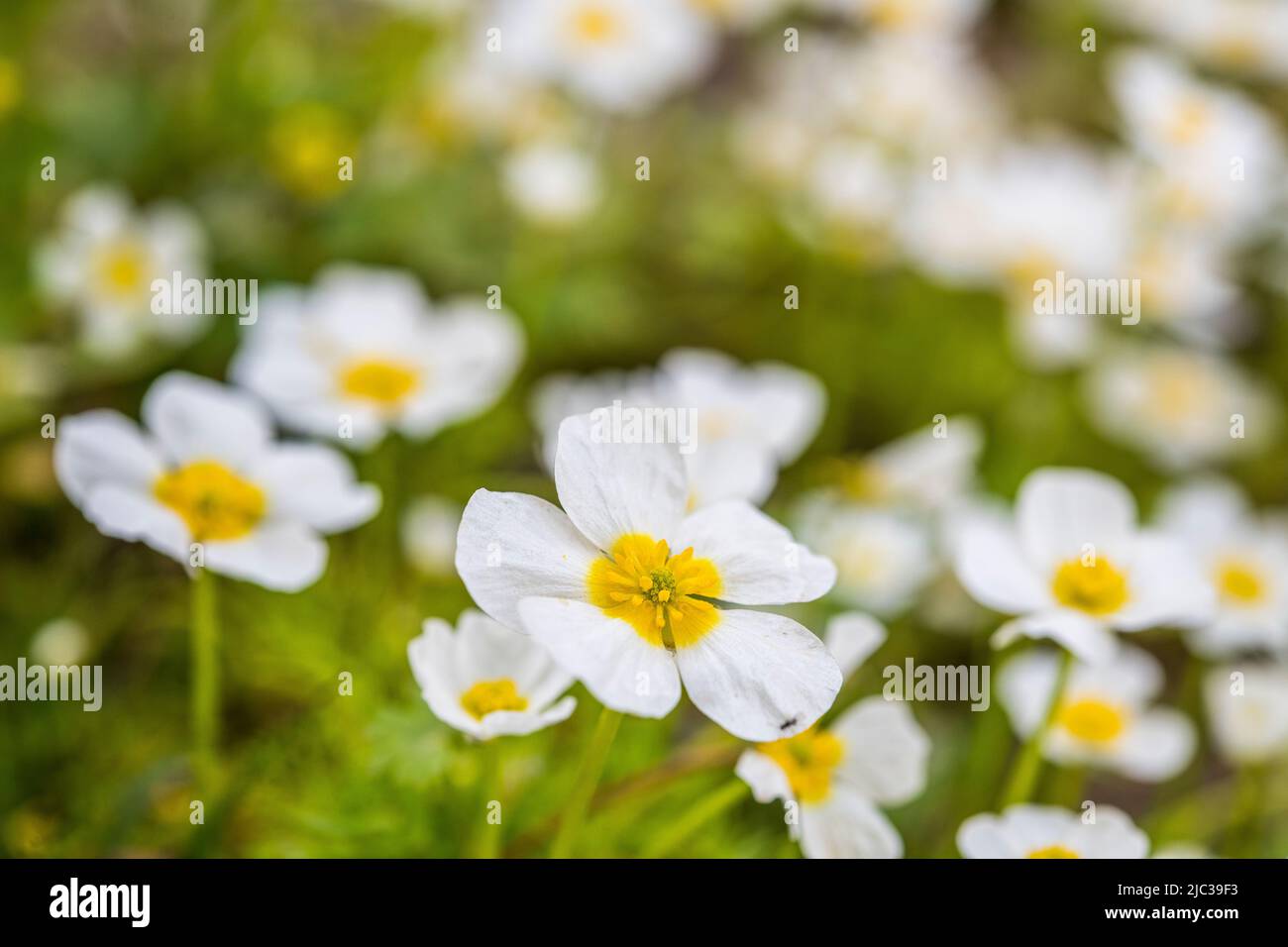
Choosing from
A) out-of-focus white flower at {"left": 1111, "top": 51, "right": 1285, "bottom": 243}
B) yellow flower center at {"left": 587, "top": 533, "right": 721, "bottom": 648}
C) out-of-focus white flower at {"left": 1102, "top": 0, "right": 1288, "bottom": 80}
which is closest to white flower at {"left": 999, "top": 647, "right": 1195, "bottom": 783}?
yellow flower center at {"left": 587, "top": 533, "right": 721, "bottom": 648}

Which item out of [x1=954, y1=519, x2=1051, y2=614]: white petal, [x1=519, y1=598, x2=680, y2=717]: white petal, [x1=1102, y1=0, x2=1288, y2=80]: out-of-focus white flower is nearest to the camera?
[x1=519, y1=598, x2=680, y2=717]: white petal

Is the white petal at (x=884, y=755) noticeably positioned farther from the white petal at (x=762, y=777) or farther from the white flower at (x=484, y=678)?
the white flower at (x=484, y=678)

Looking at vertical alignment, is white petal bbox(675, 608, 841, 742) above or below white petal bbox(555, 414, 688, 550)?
below

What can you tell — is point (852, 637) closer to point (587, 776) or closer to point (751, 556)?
point (751, 556)

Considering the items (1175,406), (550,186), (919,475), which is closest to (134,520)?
(919,475)

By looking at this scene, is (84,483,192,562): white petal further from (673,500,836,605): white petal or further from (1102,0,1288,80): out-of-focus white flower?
(1102,0,1288,80): out-of-focus white flower

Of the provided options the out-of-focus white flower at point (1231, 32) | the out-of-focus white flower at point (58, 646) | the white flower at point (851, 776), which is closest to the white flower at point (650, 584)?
the white flower at point (851, 776)
